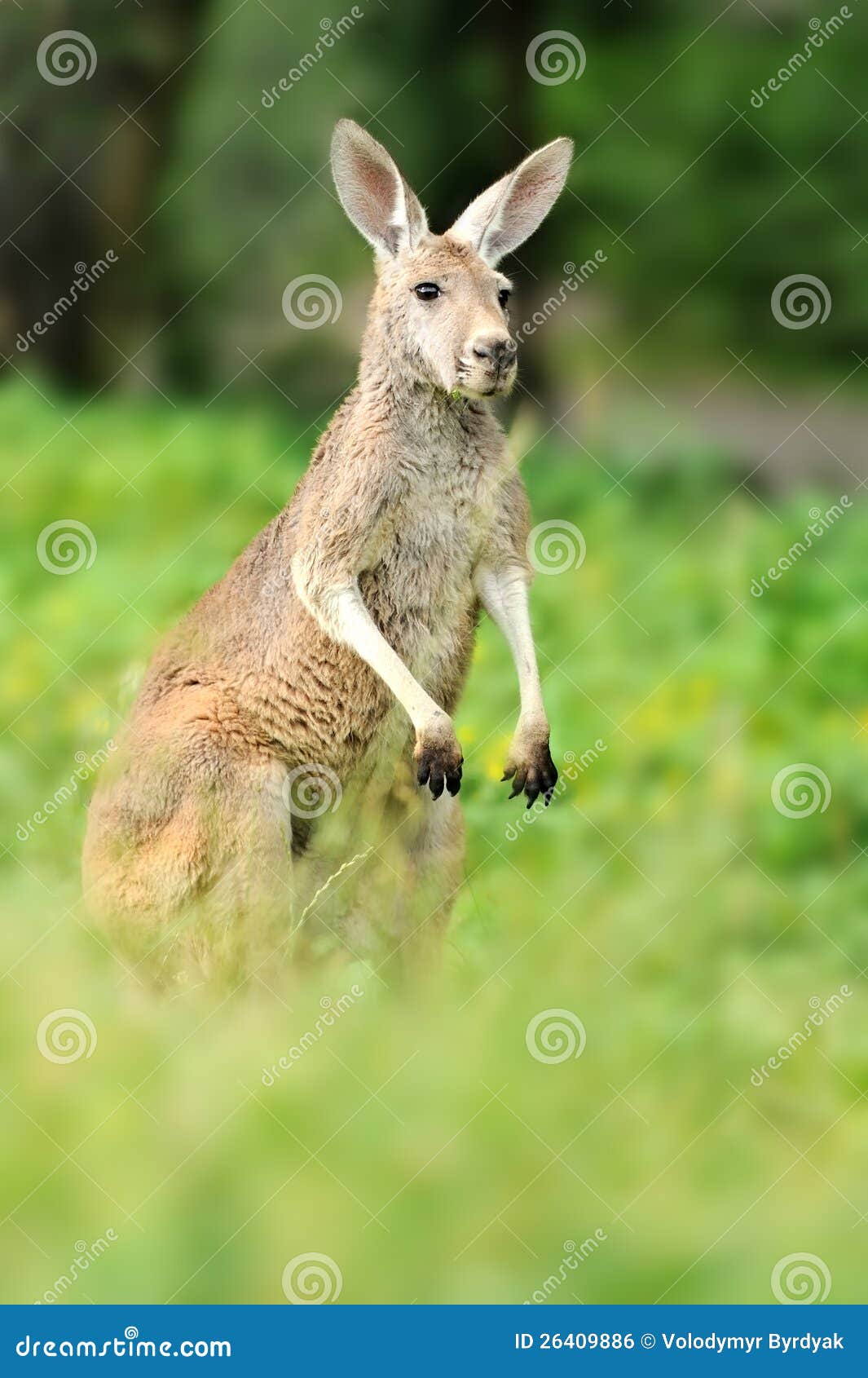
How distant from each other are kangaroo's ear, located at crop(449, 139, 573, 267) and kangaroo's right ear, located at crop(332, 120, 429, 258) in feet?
0.45

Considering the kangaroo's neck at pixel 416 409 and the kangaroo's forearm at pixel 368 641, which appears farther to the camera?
the kangaroo's neck at pixel 416 409

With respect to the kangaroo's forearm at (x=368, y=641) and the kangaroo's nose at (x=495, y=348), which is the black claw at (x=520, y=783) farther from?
the kangaroo's nose at (x=495, y=348)

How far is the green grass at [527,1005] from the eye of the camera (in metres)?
2.75

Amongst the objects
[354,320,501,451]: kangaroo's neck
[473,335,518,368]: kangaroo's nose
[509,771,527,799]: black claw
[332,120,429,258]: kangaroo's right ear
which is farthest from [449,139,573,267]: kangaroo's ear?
[509,771,527,799]: black claw

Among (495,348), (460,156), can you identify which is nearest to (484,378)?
(495,348)

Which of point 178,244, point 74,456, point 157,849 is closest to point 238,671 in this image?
point 157,849

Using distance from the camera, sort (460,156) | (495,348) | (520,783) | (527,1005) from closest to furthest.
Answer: (527,1005)
(495,348)
(520,783)
(460,156)

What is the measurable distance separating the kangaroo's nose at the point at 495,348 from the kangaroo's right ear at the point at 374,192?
50 cm

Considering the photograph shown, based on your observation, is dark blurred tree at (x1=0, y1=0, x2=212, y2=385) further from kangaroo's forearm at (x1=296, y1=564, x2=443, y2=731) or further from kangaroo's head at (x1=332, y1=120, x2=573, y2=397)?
kangaroo's forearm at (x1=296, y1=564, x2=443, y2=731)

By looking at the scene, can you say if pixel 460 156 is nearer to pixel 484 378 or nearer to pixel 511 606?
pixel 511 606

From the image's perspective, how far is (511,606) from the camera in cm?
466

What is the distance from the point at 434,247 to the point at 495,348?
1.59ft

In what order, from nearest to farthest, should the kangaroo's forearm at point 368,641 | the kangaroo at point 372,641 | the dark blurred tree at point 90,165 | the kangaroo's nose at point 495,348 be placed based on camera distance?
the kangaroo's nose at point 495,348 → the kangaroo's forearm at point 368,641 → the kangaroo at point 372,641 → the dark blurred tree at point 90,165

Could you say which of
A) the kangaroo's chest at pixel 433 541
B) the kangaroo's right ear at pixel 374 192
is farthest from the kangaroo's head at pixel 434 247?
the kangaroo's chest at pixel 433 541
